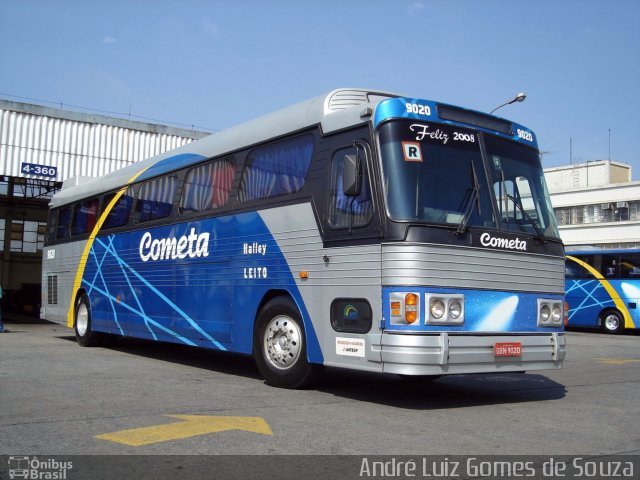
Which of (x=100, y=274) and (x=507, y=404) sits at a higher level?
(x=100, y=274)

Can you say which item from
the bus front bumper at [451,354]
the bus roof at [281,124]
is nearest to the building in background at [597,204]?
the bus roof at [281,124]

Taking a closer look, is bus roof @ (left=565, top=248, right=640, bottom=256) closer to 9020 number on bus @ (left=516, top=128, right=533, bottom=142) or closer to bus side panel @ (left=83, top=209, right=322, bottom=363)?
9020 number on bus @ (left=516, top=128, right=533, bottom=142)

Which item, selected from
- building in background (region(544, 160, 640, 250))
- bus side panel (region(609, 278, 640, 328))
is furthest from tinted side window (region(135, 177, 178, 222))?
building in background (region(544, 160, 640, 250))

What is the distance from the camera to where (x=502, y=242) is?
299 inches

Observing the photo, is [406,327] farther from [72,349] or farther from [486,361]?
[72,349]

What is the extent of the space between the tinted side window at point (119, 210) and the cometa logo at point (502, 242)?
775 centimetres

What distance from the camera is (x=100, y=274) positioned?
13.8m

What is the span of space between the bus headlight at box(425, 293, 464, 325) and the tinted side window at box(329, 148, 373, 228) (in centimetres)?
112

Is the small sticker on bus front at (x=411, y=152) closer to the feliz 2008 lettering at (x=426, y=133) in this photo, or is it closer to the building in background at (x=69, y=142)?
the feliz 2008 lettering at (x=426, y=133)

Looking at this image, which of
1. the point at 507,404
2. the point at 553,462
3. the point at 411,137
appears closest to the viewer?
the point at 553,462

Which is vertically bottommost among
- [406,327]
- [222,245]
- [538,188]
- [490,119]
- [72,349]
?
[72,349]

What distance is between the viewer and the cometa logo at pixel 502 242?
745 centimetres

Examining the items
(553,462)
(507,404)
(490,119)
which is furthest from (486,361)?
(490,119)

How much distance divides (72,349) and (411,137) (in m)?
9.55
